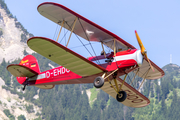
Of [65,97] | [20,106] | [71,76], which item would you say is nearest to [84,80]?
[71,76]

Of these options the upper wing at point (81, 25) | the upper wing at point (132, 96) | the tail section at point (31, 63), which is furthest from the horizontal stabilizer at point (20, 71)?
the upper wing at point (132, 96)

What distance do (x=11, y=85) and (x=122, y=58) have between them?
13604 centimetres

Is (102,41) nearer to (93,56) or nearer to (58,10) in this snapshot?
(93,56)

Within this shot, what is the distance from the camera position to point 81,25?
16719 mm

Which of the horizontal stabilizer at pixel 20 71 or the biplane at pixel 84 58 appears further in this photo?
the horizontal stabilizer at pixel 20 71

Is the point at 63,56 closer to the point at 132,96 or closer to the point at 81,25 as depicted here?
the point at 81,25

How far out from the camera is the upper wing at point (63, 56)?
14.7 m

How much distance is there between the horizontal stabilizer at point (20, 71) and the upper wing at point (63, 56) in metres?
3.98

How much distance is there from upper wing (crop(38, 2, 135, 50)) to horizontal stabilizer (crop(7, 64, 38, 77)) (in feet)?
13.6

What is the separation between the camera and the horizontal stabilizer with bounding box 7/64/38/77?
19.0 m

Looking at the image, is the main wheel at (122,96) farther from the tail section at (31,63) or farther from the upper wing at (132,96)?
the tail section at (31,63)

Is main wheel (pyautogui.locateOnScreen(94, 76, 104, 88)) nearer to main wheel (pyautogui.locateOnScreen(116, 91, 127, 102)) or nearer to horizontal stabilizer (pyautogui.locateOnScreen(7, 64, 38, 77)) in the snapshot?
main wheel (pyautogui.locateOnScreen(116, 91, 127, 102))

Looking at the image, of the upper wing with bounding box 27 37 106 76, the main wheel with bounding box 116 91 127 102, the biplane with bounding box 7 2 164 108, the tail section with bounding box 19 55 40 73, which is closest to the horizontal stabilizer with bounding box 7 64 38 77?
the biplane with bounding box 7 2 164 108

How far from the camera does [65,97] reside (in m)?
161
